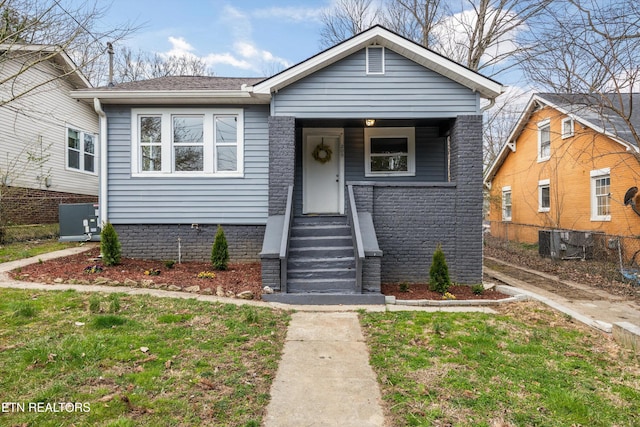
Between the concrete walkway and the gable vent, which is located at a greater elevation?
the gable vent

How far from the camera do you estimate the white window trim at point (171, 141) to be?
8.19 m

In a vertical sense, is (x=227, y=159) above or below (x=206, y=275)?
above

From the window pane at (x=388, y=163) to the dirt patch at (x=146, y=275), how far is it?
4.10 meters

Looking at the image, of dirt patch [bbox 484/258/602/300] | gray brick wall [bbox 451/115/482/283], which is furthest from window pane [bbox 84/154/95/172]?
dirt patch [bbox 484/258/602/300]

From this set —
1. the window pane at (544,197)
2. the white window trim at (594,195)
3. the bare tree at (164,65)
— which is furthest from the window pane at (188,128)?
the bare tree at (164,65)

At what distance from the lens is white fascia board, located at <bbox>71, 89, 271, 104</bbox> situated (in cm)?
767

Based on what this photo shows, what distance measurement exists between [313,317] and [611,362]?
3.55 metres

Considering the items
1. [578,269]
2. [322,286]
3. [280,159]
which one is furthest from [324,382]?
[578,269]

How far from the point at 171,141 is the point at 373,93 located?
15.8 feet

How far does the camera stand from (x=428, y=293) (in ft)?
21.5

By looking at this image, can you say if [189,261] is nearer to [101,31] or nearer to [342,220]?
[342,220]

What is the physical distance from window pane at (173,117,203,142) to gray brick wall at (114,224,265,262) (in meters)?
2.09

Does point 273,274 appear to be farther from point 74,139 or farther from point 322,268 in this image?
point 74,139

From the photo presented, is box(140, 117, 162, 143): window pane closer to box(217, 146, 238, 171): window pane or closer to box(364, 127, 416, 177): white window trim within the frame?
box(217, 146, 238, 171): window pane
